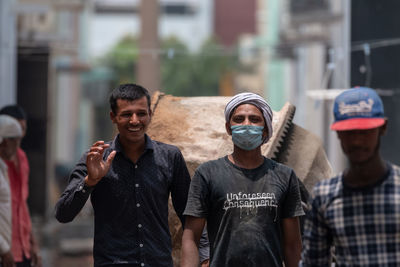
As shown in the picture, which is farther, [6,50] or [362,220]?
[6,50]

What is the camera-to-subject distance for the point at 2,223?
677cm

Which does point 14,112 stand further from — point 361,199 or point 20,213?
point 361,199

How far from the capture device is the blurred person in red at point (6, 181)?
6.47 m

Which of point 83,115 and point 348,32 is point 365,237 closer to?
point 348,32

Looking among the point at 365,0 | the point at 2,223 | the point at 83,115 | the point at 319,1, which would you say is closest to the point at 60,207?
the point at 2,223

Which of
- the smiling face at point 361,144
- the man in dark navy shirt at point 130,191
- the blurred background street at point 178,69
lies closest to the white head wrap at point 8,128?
the man in dark navy shirt at point 130,191

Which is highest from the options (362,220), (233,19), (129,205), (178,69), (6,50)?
(233,19)

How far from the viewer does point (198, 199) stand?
4.39 meters

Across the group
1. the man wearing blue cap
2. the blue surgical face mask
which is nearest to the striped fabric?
the man wearing blue cap

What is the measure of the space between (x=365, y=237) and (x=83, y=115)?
70.4 m

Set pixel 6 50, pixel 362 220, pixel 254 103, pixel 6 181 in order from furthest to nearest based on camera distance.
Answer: pixel 6 50
pixel 6 181
pixel 254 103
pixel 362 220

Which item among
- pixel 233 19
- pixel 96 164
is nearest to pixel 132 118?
pixel 96 164

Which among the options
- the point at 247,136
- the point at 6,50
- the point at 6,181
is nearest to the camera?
the point at 247,136

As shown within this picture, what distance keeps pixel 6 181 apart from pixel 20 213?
20.0 inches
